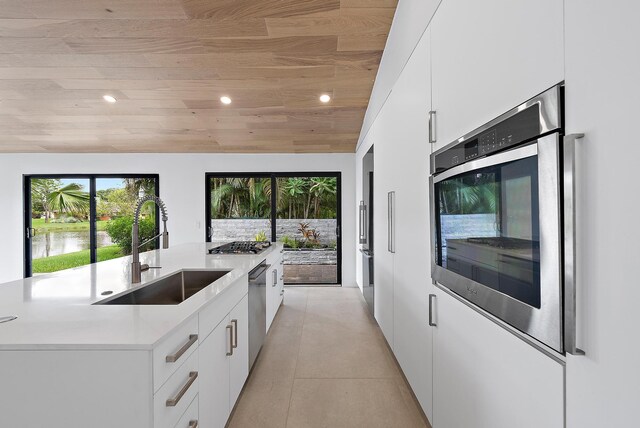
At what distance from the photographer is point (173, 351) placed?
109cm

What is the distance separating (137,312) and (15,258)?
588cm

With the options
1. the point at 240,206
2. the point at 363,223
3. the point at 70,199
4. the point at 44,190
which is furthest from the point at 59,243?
the point at 363,223

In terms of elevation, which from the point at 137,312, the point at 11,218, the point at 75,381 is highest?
the point at 11,218

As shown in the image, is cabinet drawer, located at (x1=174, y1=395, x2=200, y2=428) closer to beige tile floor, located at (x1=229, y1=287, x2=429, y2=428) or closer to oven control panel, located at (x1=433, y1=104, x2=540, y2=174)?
beige tile floor, located at (x1=229, y1=287, x2=429, y2=428)

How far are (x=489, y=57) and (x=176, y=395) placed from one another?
154 centimetres

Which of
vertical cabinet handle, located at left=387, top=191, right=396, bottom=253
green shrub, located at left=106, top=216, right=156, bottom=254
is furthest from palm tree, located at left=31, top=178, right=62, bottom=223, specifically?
vertical cabinet handle, located at left=387, top=191, right=396, bottom=253

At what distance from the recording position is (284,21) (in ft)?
7.97

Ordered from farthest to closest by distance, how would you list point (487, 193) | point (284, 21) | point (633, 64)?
point (284, 21)
point (487, 193)
point (633, 64)

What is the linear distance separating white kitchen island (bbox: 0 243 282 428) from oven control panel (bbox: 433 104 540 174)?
119 cm

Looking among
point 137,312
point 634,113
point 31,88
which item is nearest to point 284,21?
point 137,312

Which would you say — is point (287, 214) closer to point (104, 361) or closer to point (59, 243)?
point (59, 243)

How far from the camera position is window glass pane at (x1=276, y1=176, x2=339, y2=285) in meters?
5.42

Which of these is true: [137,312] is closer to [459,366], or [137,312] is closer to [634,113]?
[459,366]

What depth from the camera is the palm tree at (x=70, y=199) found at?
17.5 feet
